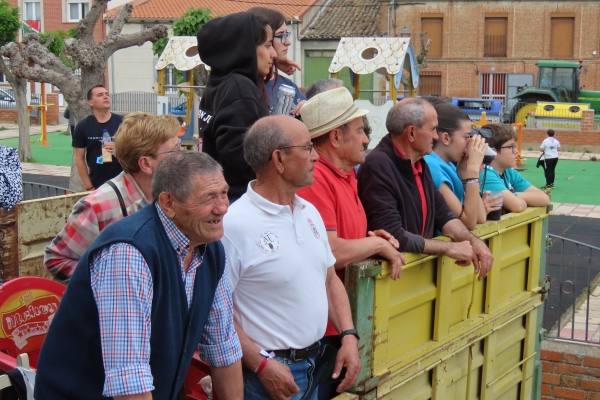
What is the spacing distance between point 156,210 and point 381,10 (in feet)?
147

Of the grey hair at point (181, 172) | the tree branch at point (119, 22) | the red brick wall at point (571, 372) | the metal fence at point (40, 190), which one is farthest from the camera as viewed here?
the tree branch at point (119, 22)

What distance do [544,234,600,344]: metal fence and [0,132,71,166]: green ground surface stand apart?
17.1 meters

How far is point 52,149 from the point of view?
98.7 ft

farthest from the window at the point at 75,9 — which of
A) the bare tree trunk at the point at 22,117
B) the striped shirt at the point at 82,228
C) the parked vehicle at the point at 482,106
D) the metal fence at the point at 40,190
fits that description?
the striped shirt at the point at 82,228

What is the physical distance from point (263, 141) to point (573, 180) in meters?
20.6

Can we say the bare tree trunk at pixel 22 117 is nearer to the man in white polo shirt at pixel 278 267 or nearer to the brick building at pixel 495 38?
the man in white polo shirt at pixel 278 267

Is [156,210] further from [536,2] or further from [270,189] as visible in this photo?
[536,2]

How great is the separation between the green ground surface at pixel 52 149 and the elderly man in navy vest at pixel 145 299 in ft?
78.5

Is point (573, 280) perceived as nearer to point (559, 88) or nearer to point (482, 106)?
point (482, 106)

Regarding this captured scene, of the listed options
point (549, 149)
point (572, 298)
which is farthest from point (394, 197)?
point (549, 149)

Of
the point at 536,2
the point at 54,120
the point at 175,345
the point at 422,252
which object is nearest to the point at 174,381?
the point at 175,345

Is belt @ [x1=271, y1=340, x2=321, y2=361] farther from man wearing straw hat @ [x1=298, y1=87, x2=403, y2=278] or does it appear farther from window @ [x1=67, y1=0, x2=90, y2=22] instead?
window @ [x1=67, y1=0, x2=90, y2=22]

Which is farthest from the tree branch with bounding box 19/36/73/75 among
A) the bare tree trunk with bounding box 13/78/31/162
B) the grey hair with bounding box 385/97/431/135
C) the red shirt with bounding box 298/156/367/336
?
the red shirt with bounding box 298/156/367/336

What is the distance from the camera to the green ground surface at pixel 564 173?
20203 mm
